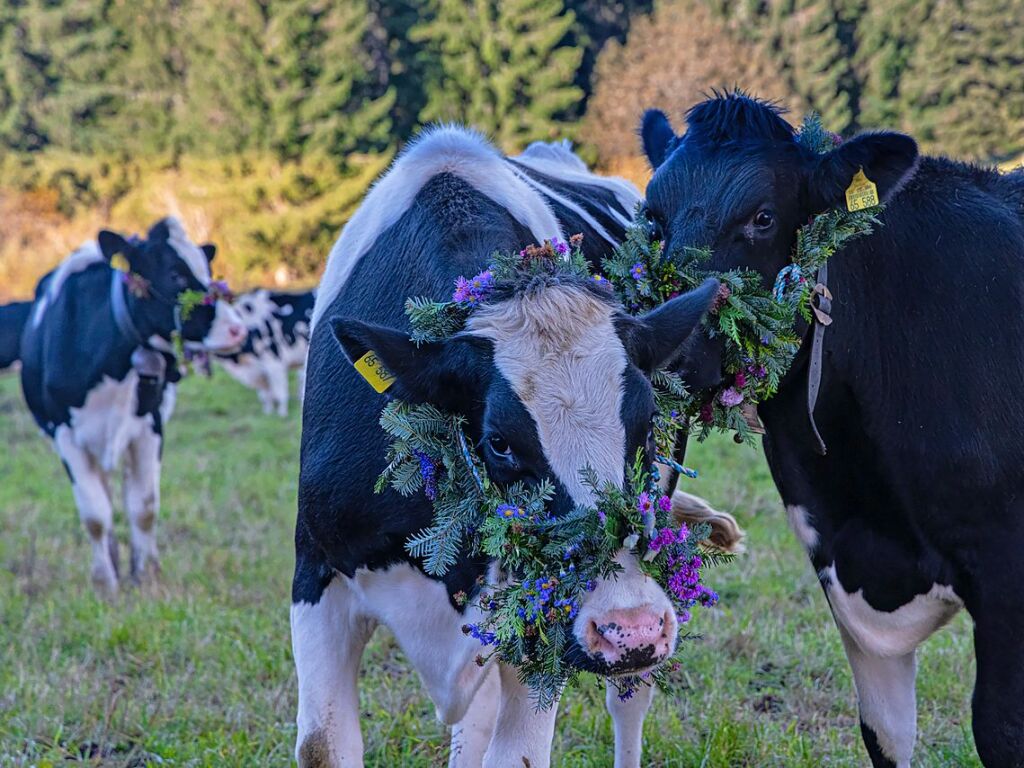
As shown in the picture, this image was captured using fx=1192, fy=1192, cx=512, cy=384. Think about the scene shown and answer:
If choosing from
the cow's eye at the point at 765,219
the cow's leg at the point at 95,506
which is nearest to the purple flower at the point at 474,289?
the cow's eye at the point at 765,219

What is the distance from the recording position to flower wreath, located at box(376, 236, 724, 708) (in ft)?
8.69

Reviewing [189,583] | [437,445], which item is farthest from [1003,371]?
[189,583]

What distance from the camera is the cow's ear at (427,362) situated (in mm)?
2879

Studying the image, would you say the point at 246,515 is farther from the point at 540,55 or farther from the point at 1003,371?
the point at 540,55

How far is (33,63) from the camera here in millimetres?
38938

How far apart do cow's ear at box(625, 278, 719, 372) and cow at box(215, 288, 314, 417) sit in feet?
38.4

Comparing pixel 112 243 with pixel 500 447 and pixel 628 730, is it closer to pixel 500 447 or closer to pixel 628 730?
pixel 628 730

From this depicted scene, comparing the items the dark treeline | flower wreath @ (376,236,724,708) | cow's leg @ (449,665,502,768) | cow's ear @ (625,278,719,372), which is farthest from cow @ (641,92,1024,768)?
the dark treeline

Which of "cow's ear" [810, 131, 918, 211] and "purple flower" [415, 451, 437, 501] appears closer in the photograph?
"purple flower" [415, 451, 437, 501]

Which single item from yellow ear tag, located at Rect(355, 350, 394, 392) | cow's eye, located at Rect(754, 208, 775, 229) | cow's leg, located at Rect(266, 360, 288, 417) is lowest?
cow's leg, located at Rect(266, 360, 288, 417)

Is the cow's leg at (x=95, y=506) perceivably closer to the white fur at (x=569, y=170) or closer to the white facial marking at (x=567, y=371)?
the white fur at (x=569, y=170)

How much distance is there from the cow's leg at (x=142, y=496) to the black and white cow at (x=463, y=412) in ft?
13.5

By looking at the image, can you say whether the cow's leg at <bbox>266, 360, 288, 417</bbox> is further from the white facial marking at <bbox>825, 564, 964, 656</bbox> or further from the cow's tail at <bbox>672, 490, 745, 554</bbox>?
the white facial marking at <bbox>825, 564, 964, 656</bbox>

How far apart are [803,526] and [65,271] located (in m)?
6.67
